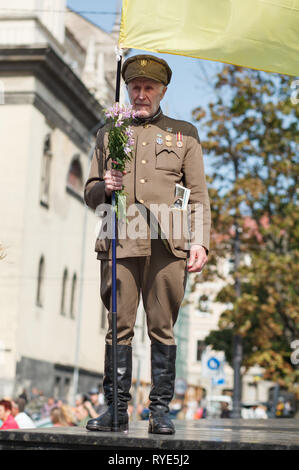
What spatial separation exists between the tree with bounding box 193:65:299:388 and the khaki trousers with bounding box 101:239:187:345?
54.1ft

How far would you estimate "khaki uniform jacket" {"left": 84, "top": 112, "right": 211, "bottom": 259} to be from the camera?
5.80 meters

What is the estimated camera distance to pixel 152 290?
5.78 meters

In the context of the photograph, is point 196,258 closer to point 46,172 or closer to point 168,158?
point 168,158

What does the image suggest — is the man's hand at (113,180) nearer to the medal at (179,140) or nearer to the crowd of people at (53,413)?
the medal at (179,140)

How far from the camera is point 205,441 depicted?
14.9ft

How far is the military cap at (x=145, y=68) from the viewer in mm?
5848

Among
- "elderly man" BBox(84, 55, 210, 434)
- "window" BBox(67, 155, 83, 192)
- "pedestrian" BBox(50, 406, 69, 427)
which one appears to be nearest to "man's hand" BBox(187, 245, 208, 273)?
"elderly man" BBox(84, 55, 210, 434)

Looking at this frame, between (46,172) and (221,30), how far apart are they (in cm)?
2951

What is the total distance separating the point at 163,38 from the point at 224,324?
16.8 metres

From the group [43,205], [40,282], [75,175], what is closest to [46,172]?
[43,205]

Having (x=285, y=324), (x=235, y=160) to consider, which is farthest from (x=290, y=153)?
(x=285, y=324)

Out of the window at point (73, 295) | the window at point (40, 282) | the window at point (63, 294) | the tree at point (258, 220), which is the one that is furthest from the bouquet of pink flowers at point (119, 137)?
the window at point (73, 295)

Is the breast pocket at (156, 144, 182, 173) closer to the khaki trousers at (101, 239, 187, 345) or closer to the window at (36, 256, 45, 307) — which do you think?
the khaki trousers at (101, 239, 187, 345)

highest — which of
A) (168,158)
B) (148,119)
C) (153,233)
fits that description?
(148,119)
